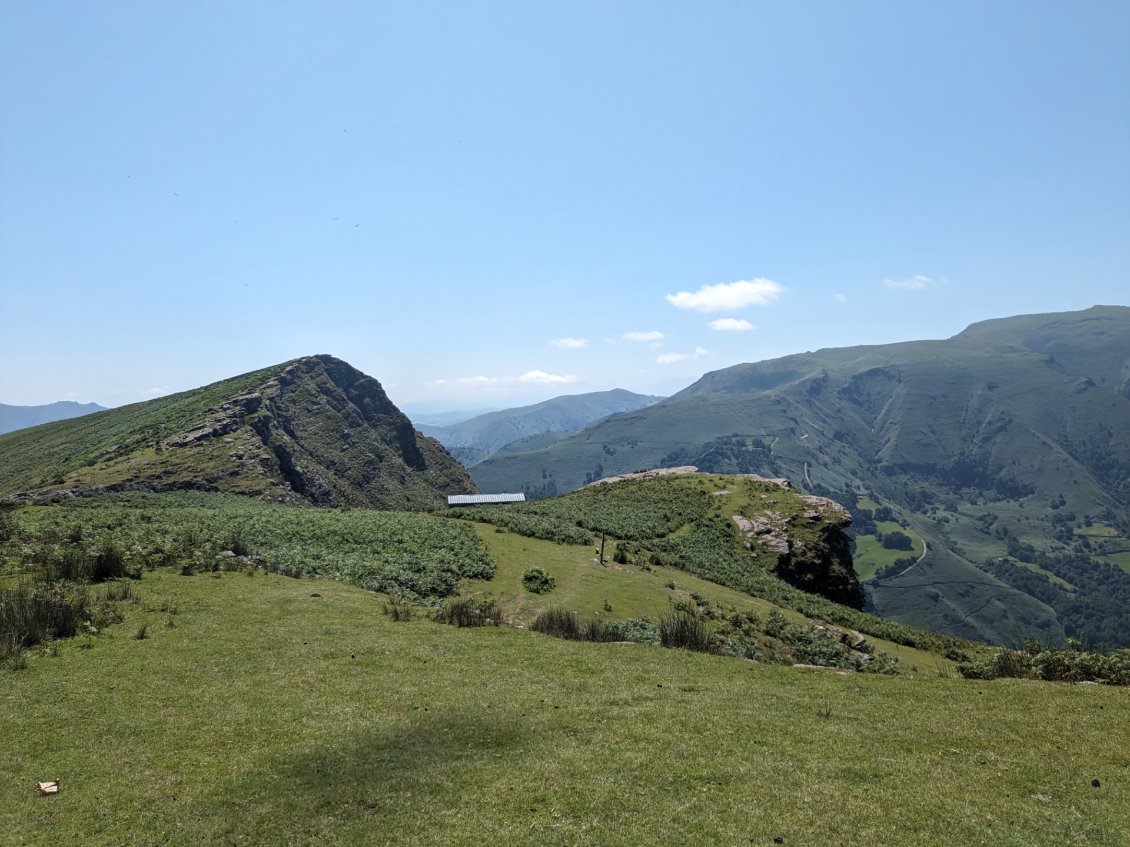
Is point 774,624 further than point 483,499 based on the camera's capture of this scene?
No

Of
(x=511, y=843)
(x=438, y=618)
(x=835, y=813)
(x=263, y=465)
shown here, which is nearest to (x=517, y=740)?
(x=511, y=843)

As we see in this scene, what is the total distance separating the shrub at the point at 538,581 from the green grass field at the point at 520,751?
15121mm

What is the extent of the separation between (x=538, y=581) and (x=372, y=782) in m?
24.3

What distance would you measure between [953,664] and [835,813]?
34698mm

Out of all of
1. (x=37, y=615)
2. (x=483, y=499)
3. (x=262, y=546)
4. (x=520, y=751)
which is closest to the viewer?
(x=520, y=751)

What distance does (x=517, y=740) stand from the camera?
13.1 meters

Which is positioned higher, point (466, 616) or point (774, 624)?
point (466, 616)

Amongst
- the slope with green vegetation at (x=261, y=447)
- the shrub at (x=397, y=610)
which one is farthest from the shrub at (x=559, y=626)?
the slope with green vegetation at (x=261, y=447)

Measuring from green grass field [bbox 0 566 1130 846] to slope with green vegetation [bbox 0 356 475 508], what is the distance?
69.4 meters

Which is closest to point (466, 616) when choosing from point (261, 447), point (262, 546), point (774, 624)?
point (262, 546)

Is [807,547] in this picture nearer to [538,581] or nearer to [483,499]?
[538,581]

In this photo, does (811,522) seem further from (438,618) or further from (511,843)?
(511,843)

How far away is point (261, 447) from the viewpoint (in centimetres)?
9406

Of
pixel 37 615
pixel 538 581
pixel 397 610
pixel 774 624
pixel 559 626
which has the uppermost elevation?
pixel 37 615
